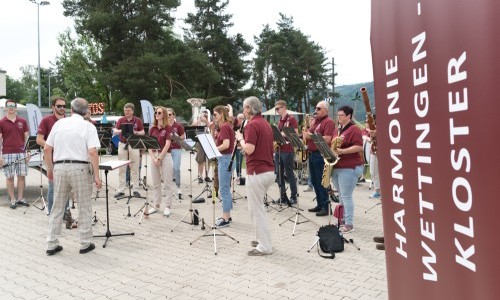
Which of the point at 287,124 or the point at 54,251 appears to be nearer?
the point at 54,251

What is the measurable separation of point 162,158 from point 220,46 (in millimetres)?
36677

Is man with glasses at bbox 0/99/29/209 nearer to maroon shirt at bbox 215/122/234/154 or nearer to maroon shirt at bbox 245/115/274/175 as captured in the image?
maroon shirt at bbox 215/122/234/154

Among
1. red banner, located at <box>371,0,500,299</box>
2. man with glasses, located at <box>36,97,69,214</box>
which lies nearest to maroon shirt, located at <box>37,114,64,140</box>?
man with glasses, located at <box>36,97,69,214</box>

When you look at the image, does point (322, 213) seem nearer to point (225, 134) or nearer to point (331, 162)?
point (331, 162)

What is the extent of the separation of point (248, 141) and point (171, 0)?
31.1 meters

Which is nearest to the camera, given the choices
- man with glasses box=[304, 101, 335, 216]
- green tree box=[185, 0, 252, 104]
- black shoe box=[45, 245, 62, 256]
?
black shoe box=[45, 245, 62, 256]

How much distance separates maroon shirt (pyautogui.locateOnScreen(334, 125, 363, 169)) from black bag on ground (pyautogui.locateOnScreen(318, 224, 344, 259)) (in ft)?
3.80

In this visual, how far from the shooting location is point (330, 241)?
5.93 m

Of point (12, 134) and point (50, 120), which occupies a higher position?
point (50, 120)

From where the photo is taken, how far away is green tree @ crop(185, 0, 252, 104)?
4316 cm

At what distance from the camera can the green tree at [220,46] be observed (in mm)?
43156

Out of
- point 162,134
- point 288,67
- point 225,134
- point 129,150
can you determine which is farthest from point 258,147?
point 288,67

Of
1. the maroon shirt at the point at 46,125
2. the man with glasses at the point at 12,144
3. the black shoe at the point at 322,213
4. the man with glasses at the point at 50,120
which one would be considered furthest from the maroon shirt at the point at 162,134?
the black shoe at the point at 322,213

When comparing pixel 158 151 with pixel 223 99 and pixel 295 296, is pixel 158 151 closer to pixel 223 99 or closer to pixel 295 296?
pixel 295 296
